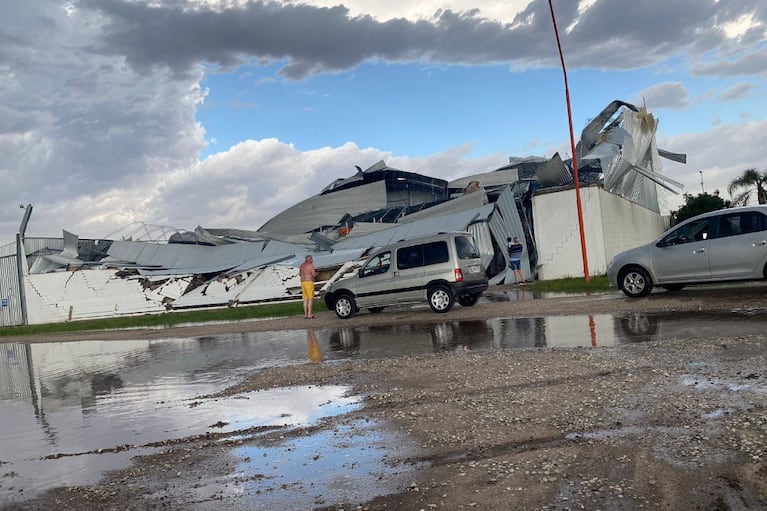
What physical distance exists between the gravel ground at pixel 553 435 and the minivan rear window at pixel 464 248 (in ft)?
24.9

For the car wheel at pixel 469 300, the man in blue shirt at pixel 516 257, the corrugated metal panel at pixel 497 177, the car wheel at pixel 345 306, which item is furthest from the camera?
the corrugated metal panel at pixel 497 177

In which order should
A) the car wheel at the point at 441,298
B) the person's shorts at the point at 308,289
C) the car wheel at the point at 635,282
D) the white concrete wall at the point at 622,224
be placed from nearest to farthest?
1. the car wheel at the point at 635,282
2. the car wheel at the point at 441,298
3. the person's shorts at the point at 308,289
4. the white concrete wall at the point at 622,224

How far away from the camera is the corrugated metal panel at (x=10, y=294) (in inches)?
1379

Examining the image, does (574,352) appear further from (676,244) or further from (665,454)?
(676,244)

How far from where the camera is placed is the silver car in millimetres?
12719

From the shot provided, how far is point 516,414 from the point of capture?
18.6 ft

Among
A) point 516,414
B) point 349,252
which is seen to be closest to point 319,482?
point 516,414

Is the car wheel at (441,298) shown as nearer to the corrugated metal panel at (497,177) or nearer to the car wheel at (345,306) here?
the car wheel at (345,306)

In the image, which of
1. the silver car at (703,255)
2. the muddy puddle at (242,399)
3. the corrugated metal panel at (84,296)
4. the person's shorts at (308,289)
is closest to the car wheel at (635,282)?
the silver car at (703,255)

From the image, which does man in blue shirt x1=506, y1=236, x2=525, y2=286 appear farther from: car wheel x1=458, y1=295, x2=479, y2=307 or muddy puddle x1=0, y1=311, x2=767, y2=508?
muddy puddle x1=0, y1=311, x2=767, y2=508

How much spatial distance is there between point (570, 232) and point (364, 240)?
1043 cm

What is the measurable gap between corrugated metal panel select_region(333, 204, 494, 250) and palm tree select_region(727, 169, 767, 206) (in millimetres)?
32567

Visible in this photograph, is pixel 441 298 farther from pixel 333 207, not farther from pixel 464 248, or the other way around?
pixel 333 207

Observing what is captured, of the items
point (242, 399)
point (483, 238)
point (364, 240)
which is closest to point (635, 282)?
point (242, 399)
